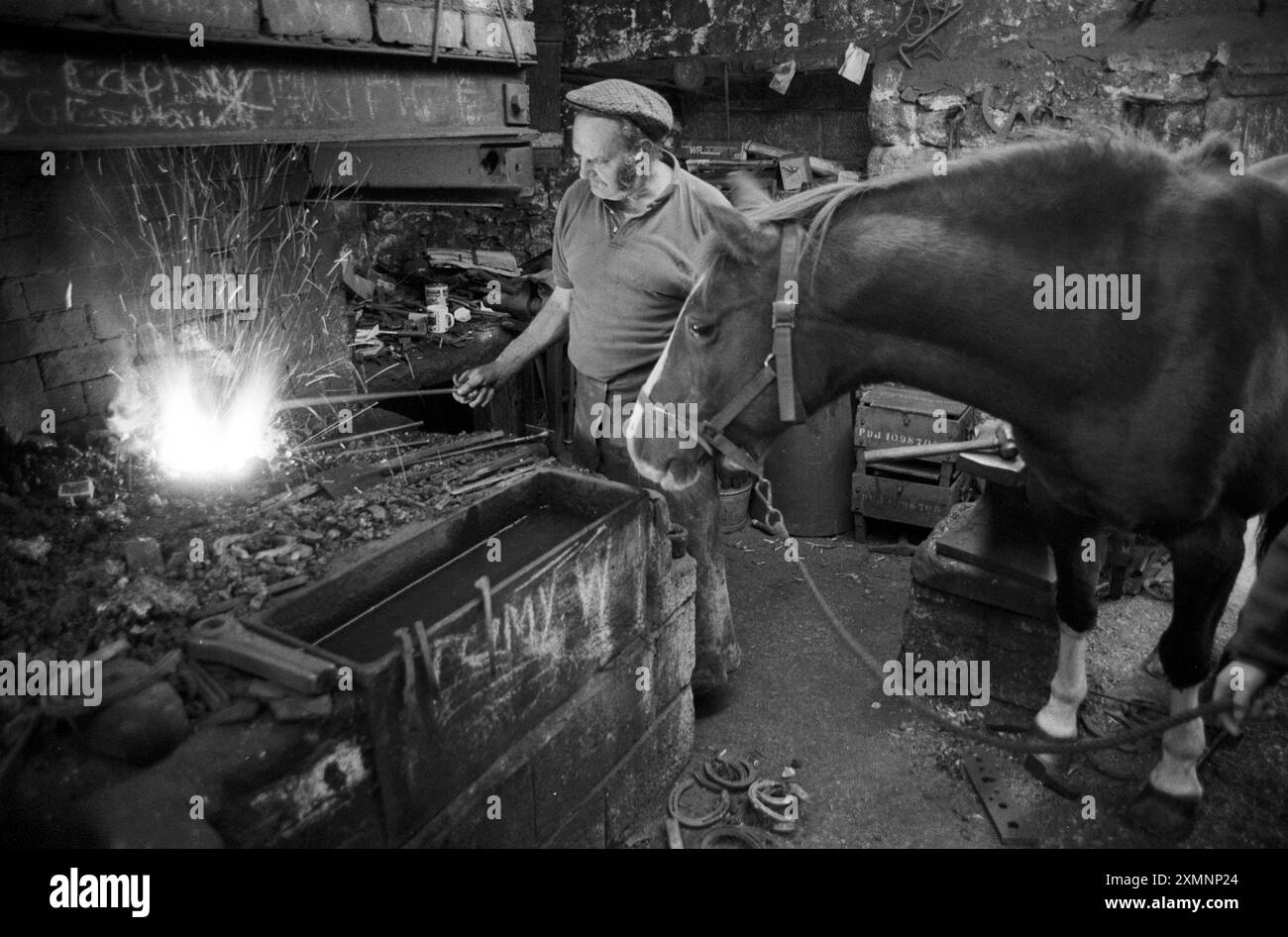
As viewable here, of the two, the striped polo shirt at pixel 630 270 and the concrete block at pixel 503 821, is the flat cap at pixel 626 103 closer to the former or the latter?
the striped polo shirt at pixel 630 270

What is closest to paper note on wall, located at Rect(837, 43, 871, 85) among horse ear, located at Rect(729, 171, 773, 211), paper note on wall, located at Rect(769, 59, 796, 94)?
paper note on wall, located at Rect(769, 59, 796, 94)

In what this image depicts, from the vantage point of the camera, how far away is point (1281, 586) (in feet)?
6.57

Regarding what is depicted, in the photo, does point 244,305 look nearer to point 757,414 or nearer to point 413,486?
point 413,486

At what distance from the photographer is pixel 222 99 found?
235 cm

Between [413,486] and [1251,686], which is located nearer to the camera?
[1251,686]

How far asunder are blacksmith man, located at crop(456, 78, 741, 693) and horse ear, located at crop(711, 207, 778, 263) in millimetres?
792

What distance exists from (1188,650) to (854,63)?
5473 mm

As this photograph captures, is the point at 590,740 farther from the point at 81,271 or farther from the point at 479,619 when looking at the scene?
the point at 81,271

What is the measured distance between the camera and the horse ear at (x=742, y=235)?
2475mm

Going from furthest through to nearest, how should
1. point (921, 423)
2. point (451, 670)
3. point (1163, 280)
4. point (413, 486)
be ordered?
1. point (921, 423)
2. point (413, 486)
3. point (1163, 280)
4. point (451, 670)

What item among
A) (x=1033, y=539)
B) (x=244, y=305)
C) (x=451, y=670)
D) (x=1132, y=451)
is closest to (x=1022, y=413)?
(x=1132, y=451)

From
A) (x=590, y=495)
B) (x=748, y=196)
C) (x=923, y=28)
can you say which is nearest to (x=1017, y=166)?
(x=748, y=196)

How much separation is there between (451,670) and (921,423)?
410cm

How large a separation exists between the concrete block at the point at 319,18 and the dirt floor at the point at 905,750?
312cm
